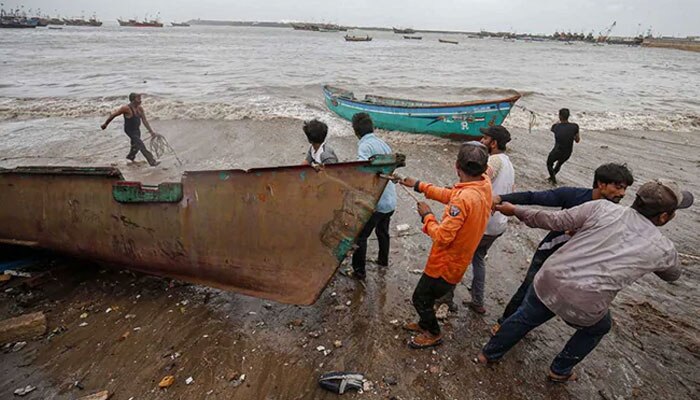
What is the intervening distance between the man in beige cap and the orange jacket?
31 cm

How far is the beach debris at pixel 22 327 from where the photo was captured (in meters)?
3.18

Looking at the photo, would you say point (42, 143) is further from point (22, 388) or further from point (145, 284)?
point (22, 388)

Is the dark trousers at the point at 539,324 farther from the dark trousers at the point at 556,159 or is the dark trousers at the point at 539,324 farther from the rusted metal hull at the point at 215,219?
the dark trousers at the point at 556,159

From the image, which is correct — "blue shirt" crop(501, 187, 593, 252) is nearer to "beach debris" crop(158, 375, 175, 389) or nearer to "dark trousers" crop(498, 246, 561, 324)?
"dark trousers" crop(498, 246, 561, 324)

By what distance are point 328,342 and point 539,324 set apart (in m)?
1.72

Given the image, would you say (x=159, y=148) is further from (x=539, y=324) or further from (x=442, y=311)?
(x=539, y=324)

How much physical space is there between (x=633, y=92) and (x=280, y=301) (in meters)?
25.0

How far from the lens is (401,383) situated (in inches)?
112

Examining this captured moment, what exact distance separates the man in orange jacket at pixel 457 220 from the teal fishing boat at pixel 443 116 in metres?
7.80

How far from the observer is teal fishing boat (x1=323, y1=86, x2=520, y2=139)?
9547mm

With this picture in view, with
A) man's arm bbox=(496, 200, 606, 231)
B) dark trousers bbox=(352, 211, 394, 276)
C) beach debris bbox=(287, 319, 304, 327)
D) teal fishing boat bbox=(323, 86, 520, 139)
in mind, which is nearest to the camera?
man's arm bbox=(496, 200, 606, 231)

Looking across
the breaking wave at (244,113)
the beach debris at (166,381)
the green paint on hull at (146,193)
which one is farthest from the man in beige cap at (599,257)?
the breaking wave at (244,113)

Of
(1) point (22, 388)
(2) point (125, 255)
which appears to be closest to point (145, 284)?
(2) point (125, 255)

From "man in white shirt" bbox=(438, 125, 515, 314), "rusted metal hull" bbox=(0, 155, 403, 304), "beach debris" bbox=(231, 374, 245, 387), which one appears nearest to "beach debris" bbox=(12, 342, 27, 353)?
"rusted metal hull" bbox=(0, 155, 403, 304)
